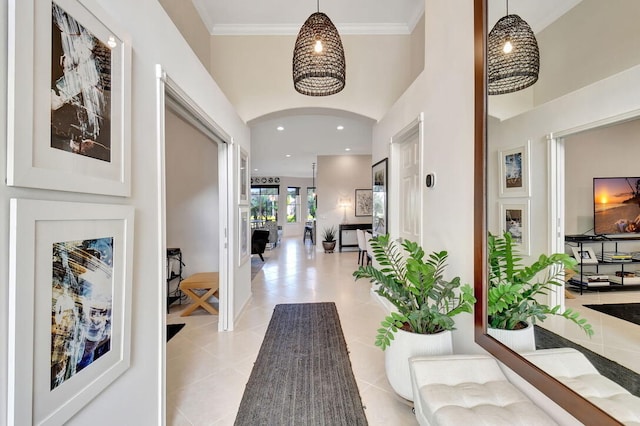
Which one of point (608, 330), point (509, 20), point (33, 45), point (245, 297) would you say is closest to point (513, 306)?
point (608, 330)

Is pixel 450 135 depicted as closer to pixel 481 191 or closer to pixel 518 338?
pixel 481 191

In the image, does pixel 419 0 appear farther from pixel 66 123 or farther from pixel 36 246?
pixel 36 246

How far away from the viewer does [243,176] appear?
371 cm

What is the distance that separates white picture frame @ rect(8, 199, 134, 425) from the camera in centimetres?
81

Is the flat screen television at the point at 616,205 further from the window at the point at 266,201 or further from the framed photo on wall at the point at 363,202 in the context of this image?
the window at the point at 266,201

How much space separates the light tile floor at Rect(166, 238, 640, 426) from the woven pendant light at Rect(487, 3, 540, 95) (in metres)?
1.07

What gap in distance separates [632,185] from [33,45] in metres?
1.92

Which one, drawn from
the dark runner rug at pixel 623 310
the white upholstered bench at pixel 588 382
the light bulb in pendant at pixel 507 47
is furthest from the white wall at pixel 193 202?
the dark runner rug at pixel 623 310

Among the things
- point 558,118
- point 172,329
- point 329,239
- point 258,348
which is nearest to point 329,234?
point 329,239

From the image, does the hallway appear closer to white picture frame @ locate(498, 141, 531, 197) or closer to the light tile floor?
the light tile floor

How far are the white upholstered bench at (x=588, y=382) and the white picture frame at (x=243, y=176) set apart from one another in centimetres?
304

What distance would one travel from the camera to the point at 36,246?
854mm

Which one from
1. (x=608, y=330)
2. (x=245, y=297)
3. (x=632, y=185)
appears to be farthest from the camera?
(x=245, y=297)

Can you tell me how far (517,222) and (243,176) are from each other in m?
3.04
